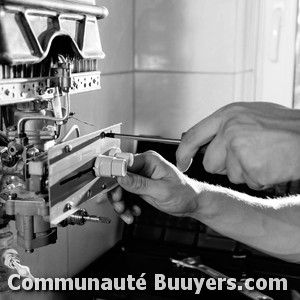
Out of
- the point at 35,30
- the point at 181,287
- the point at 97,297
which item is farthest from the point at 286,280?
the point at 35,30

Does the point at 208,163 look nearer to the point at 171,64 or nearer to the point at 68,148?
the point at 68,148

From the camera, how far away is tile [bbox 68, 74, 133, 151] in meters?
1.17

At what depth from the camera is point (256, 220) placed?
98cm

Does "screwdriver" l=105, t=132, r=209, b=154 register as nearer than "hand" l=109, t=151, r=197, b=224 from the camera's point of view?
Yes

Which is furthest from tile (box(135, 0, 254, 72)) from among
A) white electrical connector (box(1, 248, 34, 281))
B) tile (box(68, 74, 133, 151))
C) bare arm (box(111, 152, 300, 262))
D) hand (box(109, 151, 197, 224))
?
white electrical connector (box(1, 248, 34, 281))

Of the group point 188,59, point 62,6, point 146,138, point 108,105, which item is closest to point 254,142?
point 146,138

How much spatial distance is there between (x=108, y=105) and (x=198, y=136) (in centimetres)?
71

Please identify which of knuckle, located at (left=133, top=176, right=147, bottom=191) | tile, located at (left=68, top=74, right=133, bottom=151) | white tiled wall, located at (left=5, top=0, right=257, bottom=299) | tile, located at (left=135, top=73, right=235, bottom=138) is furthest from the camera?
tile, located at (left=135, top=73, right=235, bottom=138)

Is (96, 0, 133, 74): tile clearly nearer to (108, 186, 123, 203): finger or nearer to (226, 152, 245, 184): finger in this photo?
(108, 186, 123, 203): finger

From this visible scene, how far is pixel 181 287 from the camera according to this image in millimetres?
1146

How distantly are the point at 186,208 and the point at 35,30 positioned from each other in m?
0.41

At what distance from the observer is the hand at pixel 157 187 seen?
0.79 m

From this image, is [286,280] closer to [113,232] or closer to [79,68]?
[113,232]

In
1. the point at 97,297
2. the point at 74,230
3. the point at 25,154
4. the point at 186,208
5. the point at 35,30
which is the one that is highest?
the point at 35,30
